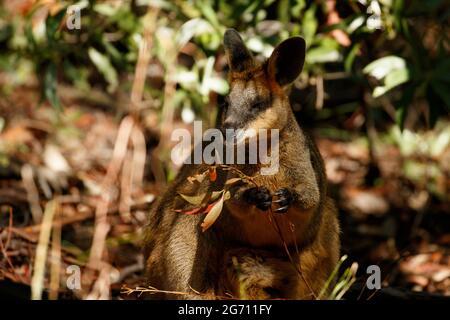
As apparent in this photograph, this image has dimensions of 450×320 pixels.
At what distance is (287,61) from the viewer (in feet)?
14.1

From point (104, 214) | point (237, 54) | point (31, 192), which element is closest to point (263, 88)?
point (237, 54)

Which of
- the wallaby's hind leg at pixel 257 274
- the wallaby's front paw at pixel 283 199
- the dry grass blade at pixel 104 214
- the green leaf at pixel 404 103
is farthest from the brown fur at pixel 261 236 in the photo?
the green leaf at pixel 404 103

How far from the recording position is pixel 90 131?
8.57 metres

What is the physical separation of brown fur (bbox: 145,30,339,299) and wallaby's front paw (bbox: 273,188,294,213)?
0.11 metres

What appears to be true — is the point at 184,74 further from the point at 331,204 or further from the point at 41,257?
the point at 41,257

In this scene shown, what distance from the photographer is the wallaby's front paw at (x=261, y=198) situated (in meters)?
3.87

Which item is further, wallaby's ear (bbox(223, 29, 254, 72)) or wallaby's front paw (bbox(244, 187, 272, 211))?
wallaby's ear (bbox(223, 29, 254, 72))

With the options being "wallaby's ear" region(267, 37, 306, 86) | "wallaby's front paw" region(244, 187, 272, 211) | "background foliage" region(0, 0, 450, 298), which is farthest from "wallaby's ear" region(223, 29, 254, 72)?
"background foliage" region(0, 0, 450, 298)

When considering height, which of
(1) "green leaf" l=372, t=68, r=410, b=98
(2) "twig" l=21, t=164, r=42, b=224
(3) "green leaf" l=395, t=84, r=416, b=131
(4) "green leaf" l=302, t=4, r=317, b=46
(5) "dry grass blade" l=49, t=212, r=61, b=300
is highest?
(4) "green leaf" l=302, t=4, r=317, b=46

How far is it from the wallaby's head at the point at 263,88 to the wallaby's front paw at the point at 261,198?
0.38m

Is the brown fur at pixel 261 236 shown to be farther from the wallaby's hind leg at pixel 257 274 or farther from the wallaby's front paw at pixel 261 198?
the wallaby's front paw at pixel 261 198

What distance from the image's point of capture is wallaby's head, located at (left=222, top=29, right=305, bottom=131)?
416 centimetres

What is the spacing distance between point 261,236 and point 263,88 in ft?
2.75

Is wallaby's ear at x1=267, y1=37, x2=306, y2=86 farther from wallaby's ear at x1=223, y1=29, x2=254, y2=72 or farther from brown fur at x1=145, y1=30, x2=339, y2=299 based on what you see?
wallaby's ear at x1=223, y1=29, x2=254, y2=72
